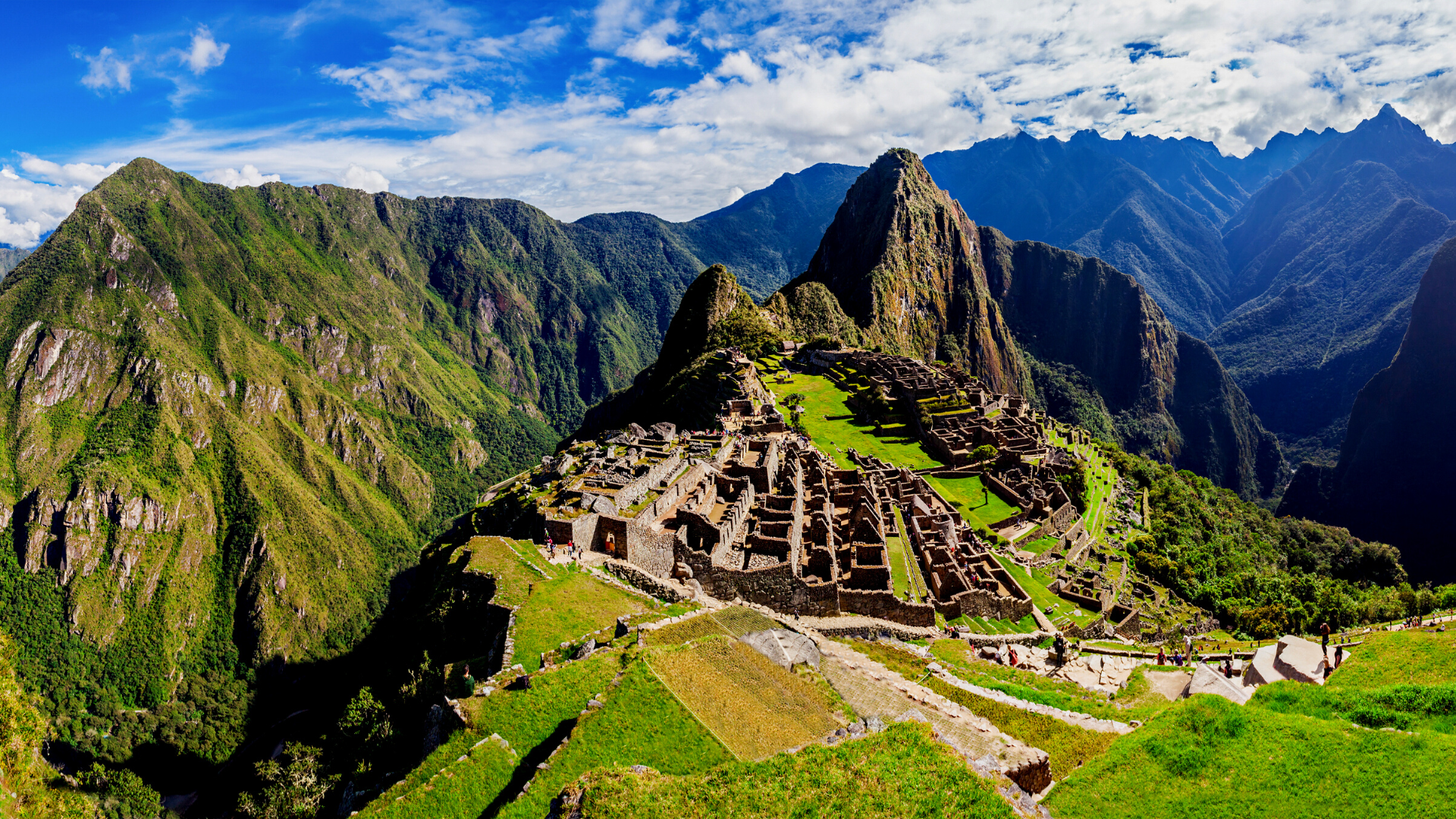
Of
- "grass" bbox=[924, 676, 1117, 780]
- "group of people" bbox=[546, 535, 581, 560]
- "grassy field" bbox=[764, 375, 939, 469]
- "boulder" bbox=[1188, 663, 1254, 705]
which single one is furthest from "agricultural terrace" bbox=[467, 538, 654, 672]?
"grassy field" bbox=[764, 375, 939, 469]

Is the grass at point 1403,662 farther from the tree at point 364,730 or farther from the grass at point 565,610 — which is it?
the tree at point 364,730

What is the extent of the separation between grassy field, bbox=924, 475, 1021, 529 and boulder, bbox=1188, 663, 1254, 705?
35502mm

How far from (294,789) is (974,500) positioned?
182ft

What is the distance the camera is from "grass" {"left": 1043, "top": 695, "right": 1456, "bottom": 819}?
35.9 feet

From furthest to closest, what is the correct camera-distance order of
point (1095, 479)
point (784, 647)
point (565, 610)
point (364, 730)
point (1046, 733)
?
1. point (1095, 479)
2. point (364, 730)
3. point (565, 610)
4. point (784, 647)
5. point (1046, 733)

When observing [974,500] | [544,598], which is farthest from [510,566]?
[974,500]

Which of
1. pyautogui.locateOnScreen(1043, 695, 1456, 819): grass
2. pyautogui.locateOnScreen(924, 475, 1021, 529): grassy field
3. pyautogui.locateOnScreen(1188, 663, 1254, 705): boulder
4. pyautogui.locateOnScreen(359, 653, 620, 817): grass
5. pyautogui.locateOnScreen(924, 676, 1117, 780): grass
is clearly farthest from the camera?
pyautogui.locateOnScreen(924, 475, 1021, 529): grassy field

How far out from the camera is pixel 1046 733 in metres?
18.5

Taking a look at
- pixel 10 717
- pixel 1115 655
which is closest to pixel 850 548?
pixel 1115 655

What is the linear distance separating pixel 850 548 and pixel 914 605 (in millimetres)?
6191

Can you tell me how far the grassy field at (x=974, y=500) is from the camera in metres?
59.9

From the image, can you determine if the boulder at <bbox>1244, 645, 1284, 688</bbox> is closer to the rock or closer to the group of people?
the rock

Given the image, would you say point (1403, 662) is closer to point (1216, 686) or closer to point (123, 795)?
point (1216, 686)

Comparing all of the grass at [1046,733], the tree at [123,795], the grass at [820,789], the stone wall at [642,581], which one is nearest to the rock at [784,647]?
the grass at [1046,733]
